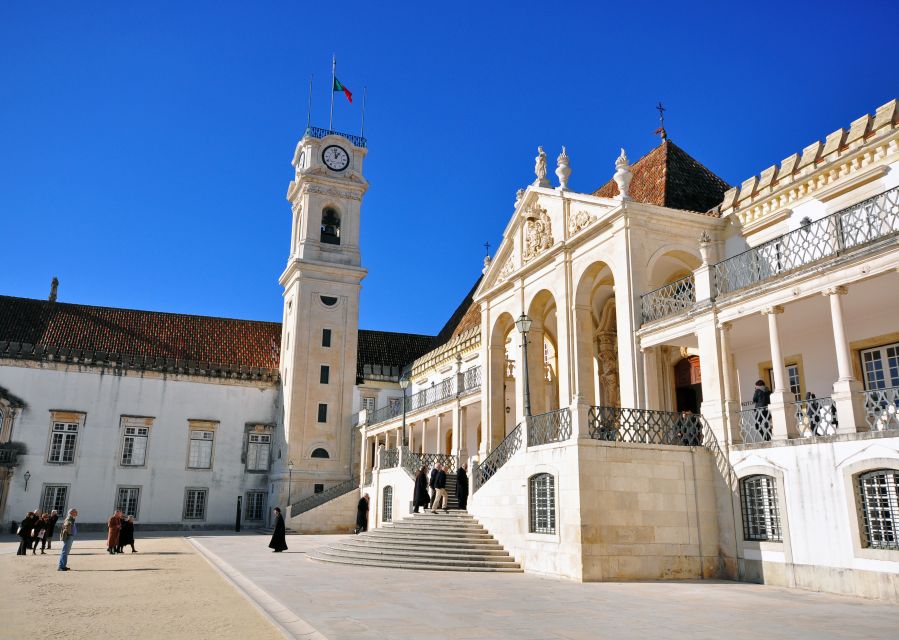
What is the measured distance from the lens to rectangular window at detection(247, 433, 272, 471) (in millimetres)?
39344

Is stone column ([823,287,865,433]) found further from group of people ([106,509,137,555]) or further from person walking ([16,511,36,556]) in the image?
person walking ([16,511,36,556])

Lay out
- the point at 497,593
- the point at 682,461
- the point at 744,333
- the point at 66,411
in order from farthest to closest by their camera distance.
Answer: the point at 66,411
the point at 744,333
the point at 682,461
the point at 497,593

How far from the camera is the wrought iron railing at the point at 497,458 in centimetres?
1764

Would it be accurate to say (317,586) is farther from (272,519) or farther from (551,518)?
(272,519)

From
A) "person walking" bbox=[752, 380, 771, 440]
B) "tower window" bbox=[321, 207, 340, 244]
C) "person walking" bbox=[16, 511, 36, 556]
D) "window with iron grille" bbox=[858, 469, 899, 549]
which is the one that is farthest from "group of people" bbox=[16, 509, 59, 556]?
"tower window" bbox=[321, 207, 340, 244]

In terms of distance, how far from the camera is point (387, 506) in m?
27.7

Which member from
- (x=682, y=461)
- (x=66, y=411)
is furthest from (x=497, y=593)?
(x=66, y=411)

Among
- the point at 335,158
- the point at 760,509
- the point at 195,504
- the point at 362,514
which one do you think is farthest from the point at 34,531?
the point at 335,158

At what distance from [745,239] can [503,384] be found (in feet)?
30.0

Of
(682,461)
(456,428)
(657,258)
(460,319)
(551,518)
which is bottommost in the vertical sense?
(551,518)

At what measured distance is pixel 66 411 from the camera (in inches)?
1430

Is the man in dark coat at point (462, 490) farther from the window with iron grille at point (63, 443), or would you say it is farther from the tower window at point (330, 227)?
the window with iron grille at point (63, 443)

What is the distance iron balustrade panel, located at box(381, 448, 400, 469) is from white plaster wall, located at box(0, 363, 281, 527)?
12169 mm

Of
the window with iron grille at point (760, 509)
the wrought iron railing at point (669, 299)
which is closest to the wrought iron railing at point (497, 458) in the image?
the wrought iron railing at point (669, 299)
